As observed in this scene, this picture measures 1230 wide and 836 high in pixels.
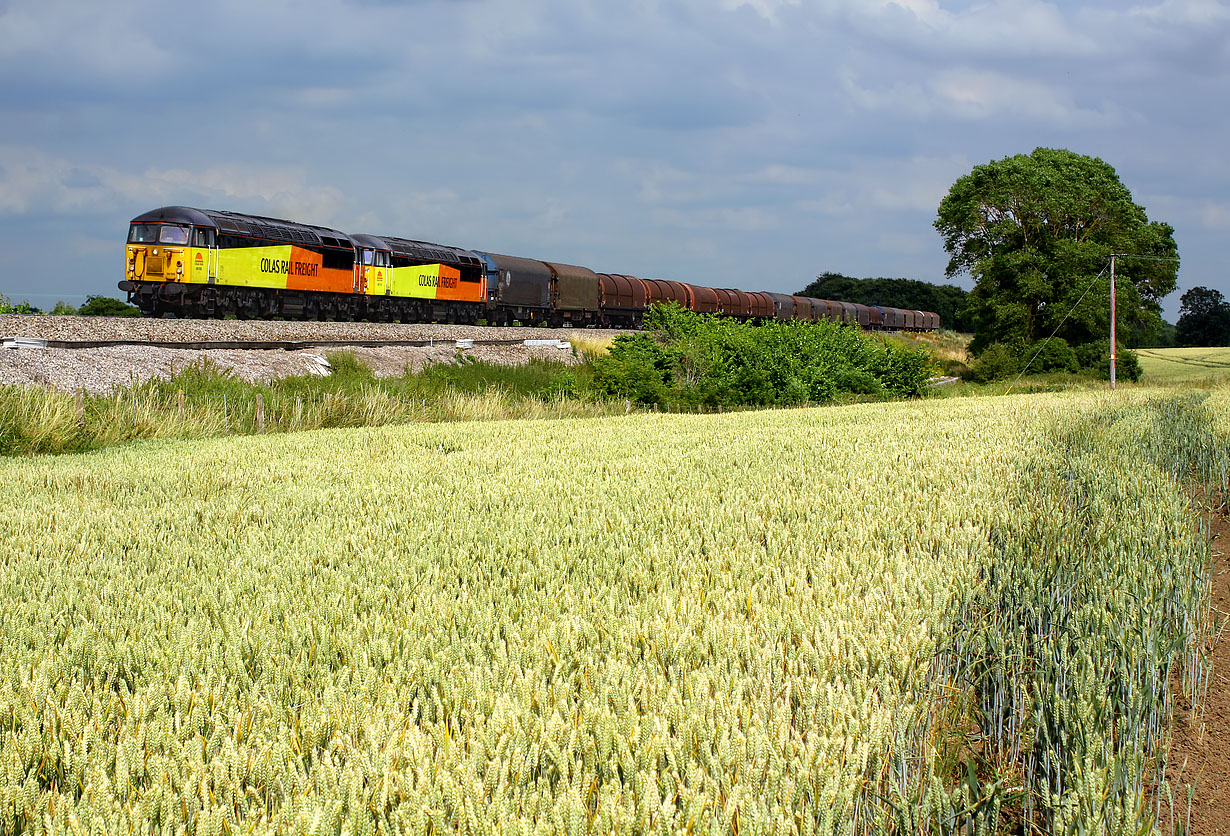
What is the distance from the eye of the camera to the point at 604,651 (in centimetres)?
326

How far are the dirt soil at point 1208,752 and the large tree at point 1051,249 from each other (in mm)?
44216

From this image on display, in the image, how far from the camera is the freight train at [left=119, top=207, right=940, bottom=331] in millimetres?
27156

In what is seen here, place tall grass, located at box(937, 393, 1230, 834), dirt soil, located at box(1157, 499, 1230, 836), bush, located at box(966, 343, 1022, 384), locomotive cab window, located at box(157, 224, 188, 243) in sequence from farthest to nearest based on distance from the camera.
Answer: bush, located at box(966, 343, 1022, 384)
locomotive cab window, located at box(157, 224, 188, 243)
dirt soil, located at box(1157, 499, 1230, 836)
tall grass, located at box(937, 393, 1230, 834)

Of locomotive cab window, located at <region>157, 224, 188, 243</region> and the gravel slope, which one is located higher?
locomotive cab window, located at <region>157, 224, 188, 243</region>

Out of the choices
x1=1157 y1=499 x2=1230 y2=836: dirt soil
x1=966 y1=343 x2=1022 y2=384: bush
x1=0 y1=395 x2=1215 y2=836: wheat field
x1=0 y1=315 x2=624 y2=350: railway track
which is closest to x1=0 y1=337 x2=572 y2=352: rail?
x1=0 y1=315 x2=624 y2=350: railway track

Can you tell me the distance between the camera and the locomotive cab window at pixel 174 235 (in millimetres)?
26812

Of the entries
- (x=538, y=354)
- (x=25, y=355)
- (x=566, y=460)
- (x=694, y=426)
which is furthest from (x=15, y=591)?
(x=538, y=354)

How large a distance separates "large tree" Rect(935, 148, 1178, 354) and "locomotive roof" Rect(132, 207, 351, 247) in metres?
31.9

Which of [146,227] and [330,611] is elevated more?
[146,227]

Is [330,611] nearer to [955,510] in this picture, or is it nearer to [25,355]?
[955,510]

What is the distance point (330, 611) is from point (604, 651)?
1.19 metres

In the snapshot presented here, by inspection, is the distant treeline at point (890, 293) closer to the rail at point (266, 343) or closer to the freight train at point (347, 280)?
the freight train at point (347, 280)

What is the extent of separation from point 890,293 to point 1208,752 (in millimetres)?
130361

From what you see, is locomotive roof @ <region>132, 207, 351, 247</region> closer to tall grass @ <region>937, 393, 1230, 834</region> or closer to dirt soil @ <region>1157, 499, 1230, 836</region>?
tall grass @ <region>937, 393, 1230, 834</region>
